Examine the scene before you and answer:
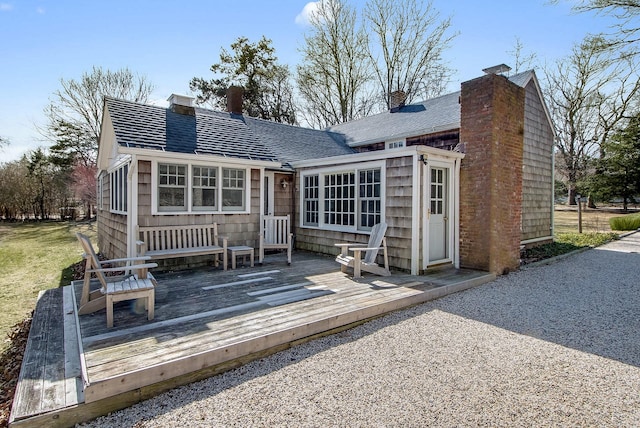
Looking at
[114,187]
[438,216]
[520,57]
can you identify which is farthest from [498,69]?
[520,57]

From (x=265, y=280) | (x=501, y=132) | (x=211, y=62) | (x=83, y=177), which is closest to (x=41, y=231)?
(x=83, y=177)

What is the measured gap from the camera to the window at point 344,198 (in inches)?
291

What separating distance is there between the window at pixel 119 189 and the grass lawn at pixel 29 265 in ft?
6.63

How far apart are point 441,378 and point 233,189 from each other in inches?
242

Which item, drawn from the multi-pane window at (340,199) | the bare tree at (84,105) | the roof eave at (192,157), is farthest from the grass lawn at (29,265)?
the bare tree at (84,105)

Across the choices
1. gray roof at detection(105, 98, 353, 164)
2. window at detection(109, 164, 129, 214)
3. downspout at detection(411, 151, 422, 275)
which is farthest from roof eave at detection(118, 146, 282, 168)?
downspout at detection(411, 151, 422, 275)

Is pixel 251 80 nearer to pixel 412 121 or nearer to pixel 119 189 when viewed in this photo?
pixel 412 121

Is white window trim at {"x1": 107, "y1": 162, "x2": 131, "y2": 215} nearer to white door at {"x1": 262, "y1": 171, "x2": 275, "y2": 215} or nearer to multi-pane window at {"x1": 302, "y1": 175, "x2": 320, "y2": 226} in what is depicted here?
white door at {"x1": 262, "y1": 171, "x2": 275, "y2": 215}

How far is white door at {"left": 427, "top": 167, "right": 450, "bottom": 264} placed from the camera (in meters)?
7.01

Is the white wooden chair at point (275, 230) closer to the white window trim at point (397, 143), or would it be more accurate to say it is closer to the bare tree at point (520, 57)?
the white window trim at point (397, 143)

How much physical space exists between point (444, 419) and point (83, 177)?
88.6 feet

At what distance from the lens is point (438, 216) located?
714 centimetres

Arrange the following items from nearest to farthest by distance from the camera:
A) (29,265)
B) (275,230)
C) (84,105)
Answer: (275,230)
(29,265)
(84,105)

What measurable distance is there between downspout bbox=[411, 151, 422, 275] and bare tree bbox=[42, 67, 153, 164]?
23.6 meters
